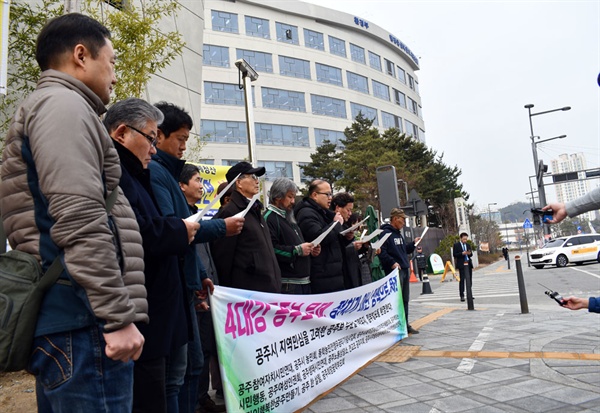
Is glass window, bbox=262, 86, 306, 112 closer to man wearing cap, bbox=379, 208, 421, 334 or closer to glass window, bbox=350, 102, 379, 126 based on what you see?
glass window, bbox=350, 102, 379, 126

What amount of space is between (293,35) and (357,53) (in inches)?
325

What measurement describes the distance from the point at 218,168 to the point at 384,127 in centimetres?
4610

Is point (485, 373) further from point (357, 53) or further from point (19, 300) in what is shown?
point (357, 53)

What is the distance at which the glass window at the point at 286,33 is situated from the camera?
44594 mm

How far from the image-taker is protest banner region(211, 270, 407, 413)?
3.16 metres

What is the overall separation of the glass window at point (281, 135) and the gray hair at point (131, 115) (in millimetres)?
40083

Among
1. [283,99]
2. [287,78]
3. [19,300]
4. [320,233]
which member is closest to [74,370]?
[19,300]

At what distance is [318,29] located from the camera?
47.1 metres

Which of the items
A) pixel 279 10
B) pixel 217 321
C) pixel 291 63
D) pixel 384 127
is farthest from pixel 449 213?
pixel 217 321

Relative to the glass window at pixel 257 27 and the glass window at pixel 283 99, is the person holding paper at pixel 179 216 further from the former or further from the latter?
the glass window at pixel 257 27

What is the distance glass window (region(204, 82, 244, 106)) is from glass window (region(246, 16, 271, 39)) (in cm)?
559

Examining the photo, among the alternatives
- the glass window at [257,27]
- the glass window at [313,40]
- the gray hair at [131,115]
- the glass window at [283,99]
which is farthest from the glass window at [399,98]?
the gray hair at [131,115]

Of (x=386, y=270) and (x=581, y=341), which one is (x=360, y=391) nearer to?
(x=581, y=341)

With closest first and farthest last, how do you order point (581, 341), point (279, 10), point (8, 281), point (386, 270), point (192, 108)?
1. point (8, 281)
2. point (581, 341)
3. point (386, 270)
4. point (192, 108)
5. point (279, 10)
